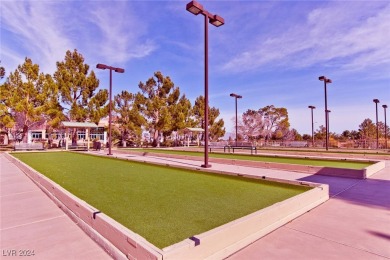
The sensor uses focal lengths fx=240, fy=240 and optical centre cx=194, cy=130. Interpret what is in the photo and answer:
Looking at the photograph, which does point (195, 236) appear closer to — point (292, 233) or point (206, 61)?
point (292, 233)

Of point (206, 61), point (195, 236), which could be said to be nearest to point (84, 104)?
point (206, 61)

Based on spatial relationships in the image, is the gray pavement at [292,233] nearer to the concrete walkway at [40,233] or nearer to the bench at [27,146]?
the concrete walkway at [40,233]

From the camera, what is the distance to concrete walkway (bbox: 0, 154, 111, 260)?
3.36m

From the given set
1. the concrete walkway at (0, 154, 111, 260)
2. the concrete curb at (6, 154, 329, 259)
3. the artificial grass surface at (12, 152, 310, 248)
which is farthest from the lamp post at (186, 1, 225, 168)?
the concrete walkway at (0, 154, 111, 260)

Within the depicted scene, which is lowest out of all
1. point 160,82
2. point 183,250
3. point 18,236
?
point 18,236

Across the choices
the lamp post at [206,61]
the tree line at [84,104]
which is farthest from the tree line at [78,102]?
the lamp post at [206,61]

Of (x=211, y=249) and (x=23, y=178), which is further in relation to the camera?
(x=23, y=178)

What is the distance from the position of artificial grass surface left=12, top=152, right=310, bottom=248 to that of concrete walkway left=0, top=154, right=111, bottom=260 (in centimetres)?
61

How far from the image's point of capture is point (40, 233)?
4070 millimetres

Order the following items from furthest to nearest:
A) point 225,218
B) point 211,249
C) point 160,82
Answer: point 160,82 → point 225,218 → point 211,249

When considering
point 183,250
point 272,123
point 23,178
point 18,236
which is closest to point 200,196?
point 183,250

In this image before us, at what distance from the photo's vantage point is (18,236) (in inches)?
156

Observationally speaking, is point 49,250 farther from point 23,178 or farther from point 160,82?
point 160,82

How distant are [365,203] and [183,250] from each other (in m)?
5.16
